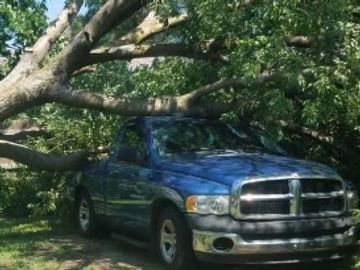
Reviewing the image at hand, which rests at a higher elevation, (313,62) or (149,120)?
(313,62)

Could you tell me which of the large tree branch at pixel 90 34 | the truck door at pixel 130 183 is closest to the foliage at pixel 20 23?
the large tree branch at pixel 90 34

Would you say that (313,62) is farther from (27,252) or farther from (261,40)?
(27,252)

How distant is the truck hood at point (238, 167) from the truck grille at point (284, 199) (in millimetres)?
104

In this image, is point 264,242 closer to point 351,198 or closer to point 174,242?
point 174,242

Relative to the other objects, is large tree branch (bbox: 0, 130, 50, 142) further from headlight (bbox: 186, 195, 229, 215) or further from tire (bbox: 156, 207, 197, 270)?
headlight (bbox: 186, 195, 229, 215)

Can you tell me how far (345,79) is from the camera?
7508mm

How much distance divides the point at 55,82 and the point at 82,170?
1.48 m

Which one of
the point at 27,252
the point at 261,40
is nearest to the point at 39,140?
the point at 27,252

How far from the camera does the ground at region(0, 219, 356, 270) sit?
8.68 meters

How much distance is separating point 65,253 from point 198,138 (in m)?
2.43

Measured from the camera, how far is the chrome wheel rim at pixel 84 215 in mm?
10688

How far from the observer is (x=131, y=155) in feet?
28.8

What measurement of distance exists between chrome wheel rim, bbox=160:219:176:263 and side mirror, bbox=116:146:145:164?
1.06 metres

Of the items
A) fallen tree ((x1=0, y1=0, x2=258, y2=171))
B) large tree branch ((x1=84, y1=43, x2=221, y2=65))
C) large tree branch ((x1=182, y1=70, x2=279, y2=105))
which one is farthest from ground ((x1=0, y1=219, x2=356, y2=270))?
large tree branch ((x1=84, y1=43, x2=221, y2=65))
